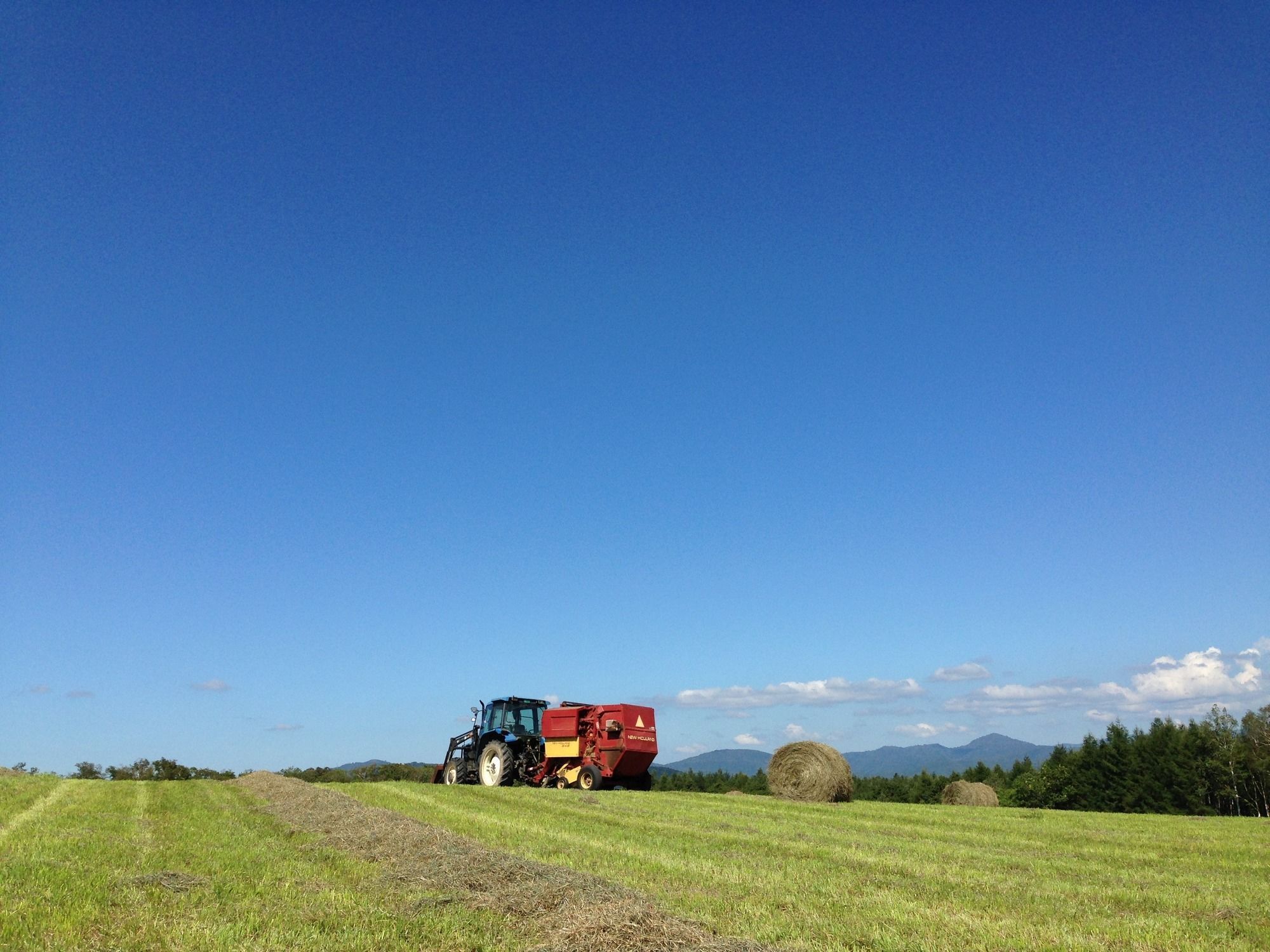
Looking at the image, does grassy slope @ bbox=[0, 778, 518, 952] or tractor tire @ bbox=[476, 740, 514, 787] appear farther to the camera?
tractor tire @ bbox=[476, 740, 514, 787]

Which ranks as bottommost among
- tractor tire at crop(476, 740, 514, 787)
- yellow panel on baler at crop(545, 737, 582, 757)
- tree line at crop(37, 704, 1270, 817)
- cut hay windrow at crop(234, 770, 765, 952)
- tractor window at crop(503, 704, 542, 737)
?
tree line at crop(37, 704, 1270, 817)

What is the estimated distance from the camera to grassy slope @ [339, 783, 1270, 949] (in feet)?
21.4

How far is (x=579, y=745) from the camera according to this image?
2350cm

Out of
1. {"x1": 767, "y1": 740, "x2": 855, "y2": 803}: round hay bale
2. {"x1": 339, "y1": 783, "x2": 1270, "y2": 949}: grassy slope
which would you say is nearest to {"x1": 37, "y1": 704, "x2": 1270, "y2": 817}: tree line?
{"x1": 767, "y1": 740, "x2": 855, "y2": 803}: round hay bale

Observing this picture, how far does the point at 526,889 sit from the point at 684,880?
181cm

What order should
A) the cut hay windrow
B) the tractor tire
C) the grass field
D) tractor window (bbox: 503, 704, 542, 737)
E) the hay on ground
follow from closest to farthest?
the cut hay windrow, the grass field, the hay on ground, the tractor tire, tractor window (bbox: 503, 704, 542, 737)

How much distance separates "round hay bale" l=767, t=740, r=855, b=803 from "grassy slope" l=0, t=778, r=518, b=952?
15.5 meters

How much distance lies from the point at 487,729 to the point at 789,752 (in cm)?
929

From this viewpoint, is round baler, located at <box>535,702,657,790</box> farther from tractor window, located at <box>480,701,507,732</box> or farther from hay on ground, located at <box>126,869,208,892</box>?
hay on ground, located at <box>126,869,208,892</box>

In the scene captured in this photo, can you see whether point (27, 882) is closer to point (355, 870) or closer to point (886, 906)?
point (355, 870)

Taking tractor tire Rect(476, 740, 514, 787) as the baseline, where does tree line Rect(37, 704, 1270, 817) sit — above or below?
below

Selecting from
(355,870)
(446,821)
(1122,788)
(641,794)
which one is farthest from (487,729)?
(1122,788)

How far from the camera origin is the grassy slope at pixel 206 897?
598cm

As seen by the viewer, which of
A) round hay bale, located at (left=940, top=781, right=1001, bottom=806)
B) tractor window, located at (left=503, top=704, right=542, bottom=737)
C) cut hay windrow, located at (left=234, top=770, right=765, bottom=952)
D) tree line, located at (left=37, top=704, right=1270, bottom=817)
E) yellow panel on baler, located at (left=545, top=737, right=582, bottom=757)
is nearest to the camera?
cut hay windrow, located at (left=234, top=770, right=765, bottom=952)
